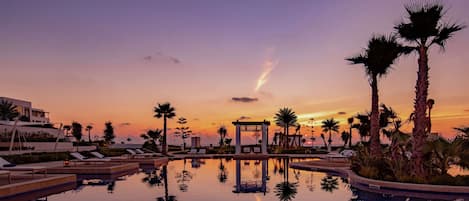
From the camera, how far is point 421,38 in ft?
43.9

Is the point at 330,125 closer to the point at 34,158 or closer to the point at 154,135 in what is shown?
the point at 154,135

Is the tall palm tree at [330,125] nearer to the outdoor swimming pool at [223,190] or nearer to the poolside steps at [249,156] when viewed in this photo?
the poolside steps at [249,156]

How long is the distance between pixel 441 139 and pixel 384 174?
82.0 inches

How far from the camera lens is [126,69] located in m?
25.7

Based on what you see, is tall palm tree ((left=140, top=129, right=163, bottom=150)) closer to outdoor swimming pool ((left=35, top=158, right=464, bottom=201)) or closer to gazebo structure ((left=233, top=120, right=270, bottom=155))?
gazebo structure ((left=233, top=120, right=270, bottom=155))

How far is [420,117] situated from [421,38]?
240cm

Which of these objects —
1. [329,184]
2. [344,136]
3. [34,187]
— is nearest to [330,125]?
[344,136]

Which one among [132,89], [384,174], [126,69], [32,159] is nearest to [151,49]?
[126,69]

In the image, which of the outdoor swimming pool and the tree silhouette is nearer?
the outdoor swimming pool

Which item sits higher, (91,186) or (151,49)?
(151,49)

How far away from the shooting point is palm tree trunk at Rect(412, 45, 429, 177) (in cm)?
1338

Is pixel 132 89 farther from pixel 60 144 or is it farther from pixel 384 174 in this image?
pixel 384 174

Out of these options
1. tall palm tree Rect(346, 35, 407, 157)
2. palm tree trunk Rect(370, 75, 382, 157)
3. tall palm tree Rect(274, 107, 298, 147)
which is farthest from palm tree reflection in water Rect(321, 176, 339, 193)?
tall palm tree Rect(274, 107, 298, 147)

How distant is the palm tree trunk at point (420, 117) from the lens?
527 inches
